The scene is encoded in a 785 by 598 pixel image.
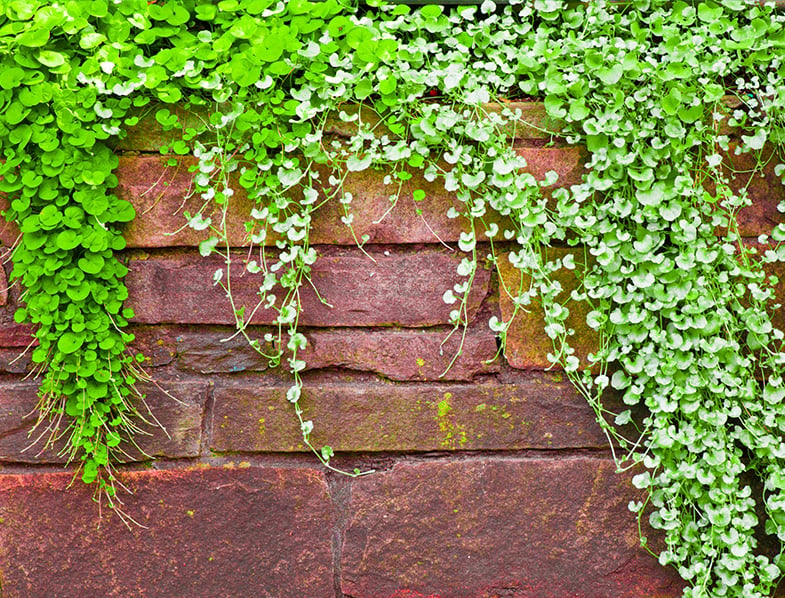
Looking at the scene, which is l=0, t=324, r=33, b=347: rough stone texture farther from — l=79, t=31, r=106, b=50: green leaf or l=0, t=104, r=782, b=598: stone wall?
l=79, t=31, r=106, b=50: green leaf

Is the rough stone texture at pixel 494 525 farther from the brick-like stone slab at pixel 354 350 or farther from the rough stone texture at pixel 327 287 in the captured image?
the rough stone texture at pixel 327 287

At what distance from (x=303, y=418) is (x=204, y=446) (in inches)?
8.2

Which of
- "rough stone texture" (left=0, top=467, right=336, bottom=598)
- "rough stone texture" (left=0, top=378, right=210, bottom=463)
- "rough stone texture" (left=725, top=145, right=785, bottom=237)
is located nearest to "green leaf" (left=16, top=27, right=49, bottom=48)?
"rough stone texture" (left=0, top=378, right=210, bottom=463)

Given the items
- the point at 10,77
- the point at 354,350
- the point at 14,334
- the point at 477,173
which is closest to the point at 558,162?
the point at 477,173

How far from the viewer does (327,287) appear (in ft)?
4.46

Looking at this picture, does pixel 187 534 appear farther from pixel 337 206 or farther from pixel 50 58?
pixel 50 58

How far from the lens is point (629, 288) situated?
1277 millimetres

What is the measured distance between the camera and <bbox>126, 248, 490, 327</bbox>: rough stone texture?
136 cm

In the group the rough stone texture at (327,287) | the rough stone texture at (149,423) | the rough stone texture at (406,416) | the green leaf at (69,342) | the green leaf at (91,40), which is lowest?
the rough stone texture at (149,423)

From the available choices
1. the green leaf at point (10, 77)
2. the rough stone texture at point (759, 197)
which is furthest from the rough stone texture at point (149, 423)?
the rough stone texture at point (759, 197)

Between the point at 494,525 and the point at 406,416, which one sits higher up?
the point at 406,416

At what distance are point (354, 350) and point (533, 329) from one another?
1.17 feet

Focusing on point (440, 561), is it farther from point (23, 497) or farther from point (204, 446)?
point (23, 497)

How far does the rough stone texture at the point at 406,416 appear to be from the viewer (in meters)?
1.38
